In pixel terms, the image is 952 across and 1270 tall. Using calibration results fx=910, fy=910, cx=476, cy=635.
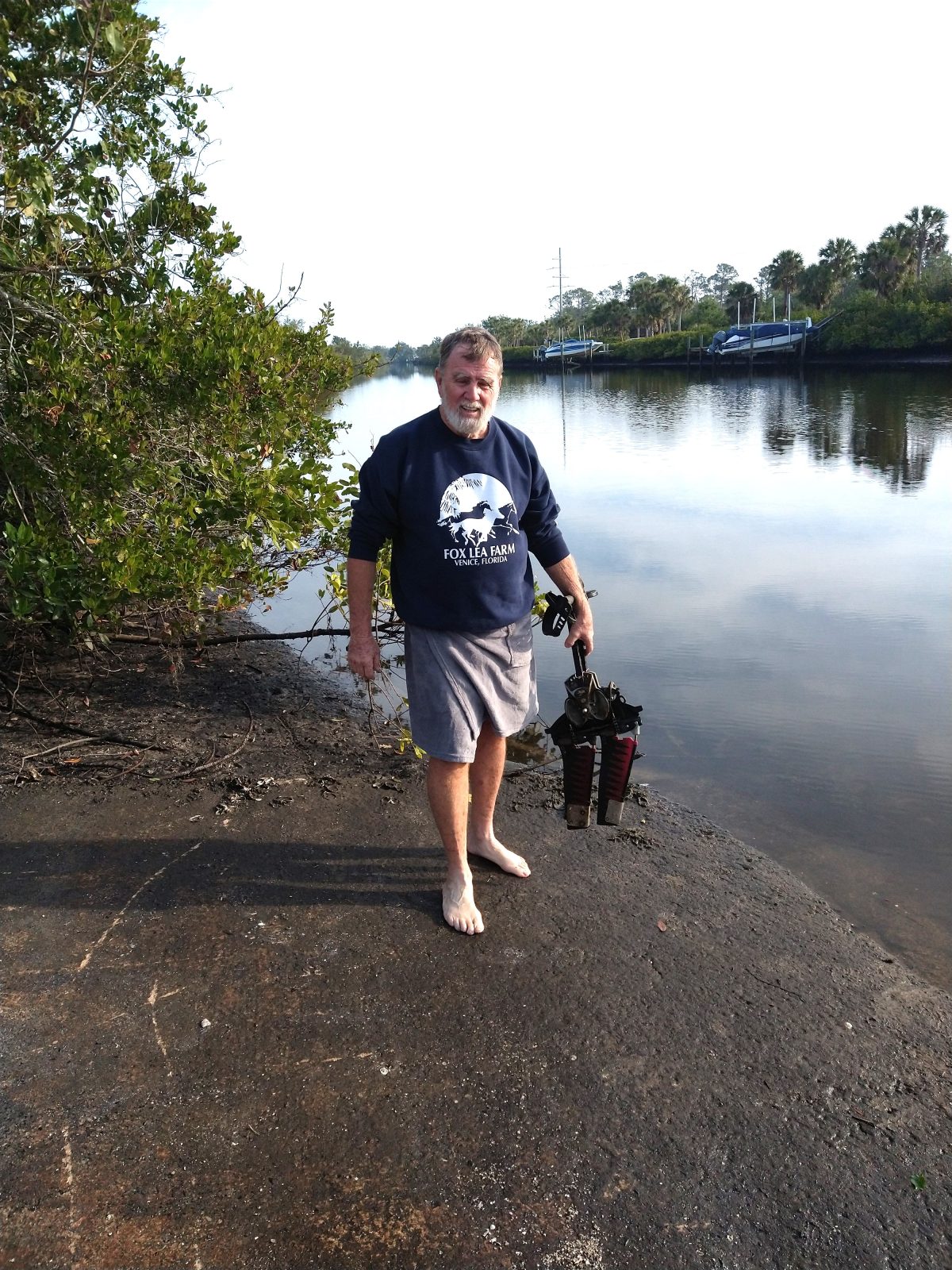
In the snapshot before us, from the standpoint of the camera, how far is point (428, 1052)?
2.61 meters

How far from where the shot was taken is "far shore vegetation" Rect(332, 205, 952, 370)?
179ft

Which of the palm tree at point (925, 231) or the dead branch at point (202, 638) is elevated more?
the palm tree at point (925, 231)

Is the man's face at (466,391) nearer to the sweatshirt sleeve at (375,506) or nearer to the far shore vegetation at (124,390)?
the sweatshirt sleeve at (375,506)

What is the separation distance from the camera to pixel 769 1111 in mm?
2428

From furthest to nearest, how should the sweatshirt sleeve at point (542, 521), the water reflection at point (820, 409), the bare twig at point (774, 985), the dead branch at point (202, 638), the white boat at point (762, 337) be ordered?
the white boat at point (762, 337)
the water reflection at point (820, 409)
the dead branch at point (202, 638)
the sweatshirt sleeve at point (542, 521)
the bare twig at point (774, 985)

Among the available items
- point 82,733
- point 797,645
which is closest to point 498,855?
point 82,733

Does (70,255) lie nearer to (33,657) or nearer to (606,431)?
(33,657)

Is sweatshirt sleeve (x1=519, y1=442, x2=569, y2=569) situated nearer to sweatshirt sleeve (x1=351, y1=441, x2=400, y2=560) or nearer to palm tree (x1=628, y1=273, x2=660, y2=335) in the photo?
sweatshirt sleeve (x1=351, y1=441, x2=400, y2=560)

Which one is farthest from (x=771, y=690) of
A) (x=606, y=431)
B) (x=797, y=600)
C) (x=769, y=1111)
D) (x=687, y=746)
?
(x=606, y=431)

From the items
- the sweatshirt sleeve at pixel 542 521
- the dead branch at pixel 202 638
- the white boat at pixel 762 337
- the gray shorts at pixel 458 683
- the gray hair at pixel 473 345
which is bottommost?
the dead branch at pixel 202 638

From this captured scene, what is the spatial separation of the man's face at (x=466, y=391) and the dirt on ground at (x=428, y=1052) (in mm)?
1737

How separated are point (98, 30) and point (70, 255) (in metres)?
1.30

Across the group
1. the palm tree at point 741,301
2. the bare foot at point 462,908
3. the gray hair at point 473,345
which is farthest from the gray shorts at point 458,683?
the palm tree at point 741,301

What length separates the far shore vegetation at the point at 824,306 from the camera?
179 feet
